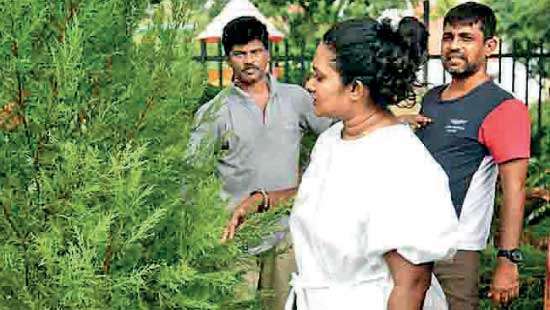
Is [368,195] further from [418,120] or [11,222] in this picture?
[418,120]

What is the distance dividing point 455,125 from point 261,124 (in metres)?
0.98

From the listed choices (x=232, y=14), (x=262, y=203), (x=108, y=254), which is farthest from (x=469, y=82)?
(x=232, y=14)

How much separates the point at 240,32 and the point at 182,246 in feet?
7.34

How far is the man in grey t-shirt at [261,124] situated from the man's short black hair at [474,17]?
75cm

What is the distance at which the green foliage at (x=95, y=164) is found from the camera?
1868 millimetres

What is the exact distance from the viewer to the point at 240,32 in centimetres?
416

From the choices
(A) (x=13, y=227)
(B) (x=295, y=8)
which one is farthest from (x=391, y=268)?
(B) (x=295, y=8)

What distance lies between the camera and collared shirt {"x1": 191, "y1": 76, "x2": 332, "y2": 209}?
4047 mm

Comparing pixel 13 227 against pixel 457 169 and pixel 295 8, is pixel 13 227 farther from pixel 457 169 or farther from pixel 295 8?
pixel 295 8

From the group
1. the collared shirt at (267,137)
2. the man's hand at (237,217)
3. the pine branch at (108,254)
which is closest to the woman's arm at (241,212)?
the man's hand at (237,217)

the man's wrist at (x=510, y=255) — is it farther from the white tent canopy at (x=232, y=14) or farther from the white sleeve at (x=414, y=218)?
the white tent canopy at (x=232, y=14)

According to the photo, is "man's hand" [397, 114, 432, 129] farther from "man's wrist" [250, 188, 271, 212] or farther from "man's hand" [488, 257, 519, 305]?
"man's wrist" [250, 188, 271, 212]

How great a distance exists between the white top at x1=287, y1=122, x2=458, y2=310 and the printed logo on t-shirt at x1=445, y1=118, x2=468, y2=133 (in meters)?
1.12

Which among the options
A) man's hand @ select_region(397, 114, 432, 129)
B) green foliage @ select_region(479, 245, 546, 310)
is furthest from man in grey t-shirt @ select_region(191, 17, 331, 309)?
green foliage @ select_region(479, 245, 546, 310)
